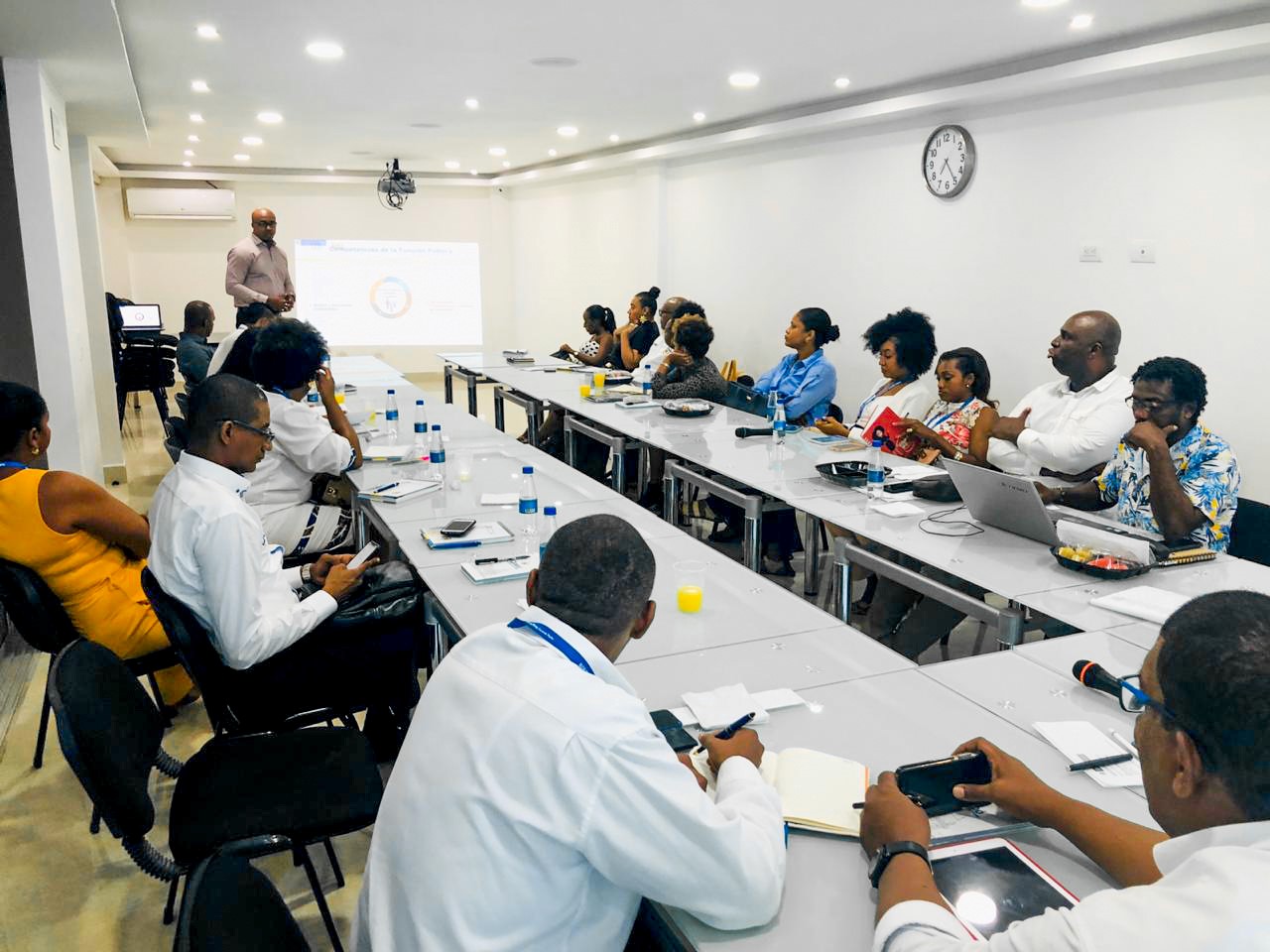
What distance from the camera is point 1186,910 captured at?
0.82 meters

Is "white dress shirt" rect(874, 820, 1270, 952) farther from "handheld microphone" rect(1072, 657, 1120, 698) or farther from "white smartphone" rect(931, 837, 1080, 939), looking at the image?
"handheld microphone" rect(1072, 657, 1120, 698)

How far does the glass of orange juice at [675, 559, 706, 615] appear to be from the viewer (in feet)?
7.41

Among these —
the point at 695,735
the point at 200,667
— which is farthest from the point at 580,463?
the point at 695,735

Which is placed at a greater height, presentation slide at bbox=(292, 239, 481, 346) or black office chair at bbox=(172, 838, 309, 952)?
presentation slide at bbox=(292, 239, 481, 346)

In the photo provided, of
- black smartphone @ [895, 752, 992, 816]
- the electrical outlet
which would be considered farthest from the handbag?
the electrical outlet

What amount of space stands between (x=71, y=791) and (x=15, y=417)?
3.69ft

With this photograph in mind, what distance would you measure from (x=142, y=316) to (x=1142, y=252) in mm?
9394

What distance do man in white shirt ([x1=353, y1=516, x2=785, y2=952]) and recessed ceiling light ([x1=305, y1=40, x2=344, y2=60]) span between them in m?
4.53

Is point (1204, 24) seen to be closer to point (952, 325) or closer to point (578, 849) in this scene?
point (952, 325)

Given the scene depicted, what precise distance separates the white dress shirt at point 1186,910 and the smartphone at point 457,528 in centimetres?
208

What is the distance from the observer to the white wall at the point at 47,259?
13.5 ft

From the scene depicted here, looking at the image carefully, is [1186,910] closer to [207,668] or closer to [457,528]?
[207,668]

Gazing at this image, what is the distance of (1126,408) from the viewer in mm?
3596

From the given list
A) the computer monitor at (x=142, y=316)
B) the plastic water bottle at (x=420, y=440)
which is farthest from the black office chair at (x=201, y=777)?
the computer monitor at (x=142, y=316)
